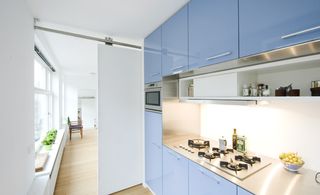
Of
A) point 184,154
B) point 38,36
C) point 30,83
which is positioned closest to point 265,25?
point 184,154

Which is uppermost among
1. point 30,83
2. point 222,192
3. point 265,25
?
point 265,25

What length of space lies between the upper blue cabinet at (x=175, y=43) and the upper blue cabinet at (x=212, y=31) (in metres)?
0.09

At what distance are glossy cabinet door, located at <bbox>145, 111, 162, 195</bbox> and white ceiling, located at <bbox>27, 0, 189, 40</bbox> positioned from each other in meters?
1.19

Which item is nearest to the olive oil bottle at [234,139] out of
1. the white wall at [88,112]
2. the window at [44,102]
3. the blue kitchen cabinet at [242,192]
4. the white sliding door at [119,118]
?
the blue kitchen cabinet at [242,192]

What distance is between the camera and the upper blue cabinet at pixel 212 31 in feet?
3.74

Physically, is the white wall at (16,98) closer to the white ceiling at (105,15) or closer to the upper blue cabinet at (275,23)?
the white ceiling at (105,15)

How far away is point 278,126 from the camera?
1.33m

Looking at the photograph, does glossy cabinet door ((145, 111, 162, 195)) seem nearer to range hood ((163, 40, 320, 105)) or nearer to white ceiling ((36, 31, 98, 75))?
range hood ((163, 40, 320, 105))

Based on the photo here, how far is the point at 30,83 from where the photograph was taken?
68.6 inches

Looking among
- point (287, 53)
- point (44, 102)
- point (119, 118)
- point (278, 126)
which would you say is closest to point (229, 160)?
point (278, 126)

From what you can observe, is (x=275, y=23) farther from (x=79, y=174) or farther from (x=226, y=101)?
(x=79, y=174)

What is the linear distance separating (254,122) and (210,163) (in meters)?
0.63

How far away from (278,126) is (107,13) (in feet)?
6.61

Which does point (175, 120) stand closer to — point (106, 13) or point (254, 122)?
point (254, 122)
